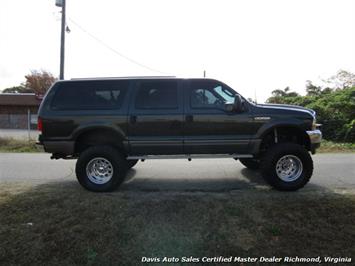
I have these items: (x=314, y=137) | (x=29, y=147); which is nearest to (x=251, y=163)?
(x=314, y=137)

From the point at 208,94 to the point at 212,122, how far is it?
557mm

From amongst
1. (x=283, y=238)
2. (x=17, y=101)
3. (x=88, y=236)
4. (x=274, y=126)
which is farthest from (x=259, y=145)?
(x=17, y=101)

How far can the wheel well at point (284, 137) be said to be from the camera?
5.99 metres

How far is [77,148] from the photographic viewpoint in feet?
19.9

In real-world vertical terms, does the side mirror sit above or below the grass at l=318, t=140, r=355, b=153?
above

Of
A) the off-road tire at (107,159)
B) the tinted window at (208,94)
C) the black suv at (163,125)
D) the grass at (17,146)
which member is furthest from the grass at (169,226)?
the grass at (17,146)

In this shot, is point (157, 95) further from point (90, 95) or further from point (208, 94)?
point (90, 95)

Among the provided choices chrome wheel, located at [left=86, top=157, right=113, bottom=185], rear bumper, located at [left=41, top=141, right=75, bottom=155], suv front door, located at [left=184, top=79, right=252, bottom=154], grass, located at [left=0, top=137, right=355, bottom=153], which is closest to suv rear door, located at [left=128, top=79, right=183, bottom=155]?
suv front door, located at [left=184, top=79, right=252, bottom=154]

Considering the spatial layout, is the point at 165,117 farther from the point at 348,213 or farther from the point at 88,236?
the point at 348,213

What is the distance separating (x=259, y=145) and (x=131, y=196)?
103 inches

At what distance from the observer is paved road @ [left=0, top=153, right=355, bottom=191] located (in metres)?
6.38

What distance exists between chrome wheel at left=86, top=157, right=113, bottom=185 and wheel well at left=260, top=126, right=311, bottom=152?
3051 mm

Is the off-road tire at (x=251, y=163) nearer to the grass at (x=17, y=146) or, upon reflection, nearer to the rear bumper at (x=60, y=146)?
the rear bumper at (x=60, y=146)

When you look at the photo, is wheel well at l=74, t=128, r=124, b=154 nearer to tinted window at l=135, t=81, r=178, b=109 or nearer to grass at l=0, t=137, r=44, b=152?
tinted window at l=135, t=81, r=178, b=109
